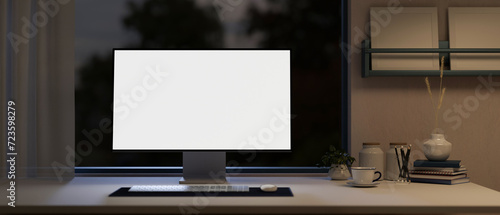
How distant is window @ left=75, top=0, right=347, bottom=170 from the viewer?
297 cm

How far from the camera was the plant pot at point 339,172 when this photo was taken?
A: 230 cm

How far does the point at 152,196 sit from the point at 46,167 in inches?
32.3

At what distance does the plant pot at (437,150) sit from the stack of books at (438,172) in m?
0.03

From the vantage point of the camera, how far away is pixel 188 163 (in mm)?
2234

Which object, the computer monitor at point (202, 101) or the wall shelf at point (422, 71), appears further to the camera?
the wall shelf at point (422, 71)

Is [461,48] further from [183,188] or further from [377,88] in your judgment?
[183,188]

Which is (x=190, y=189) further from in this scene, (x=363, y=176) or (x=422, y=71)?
(x=422, y=71)

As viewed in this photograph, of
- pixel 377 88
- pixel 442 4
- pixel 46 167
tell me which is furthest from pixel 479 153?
pixel 46 167

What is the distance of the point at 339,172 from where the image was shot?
2.31 metres

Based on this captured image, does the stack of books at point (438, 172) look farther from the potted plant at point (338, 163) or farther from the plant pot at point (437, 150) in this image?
the potted plant at point (338, 163)

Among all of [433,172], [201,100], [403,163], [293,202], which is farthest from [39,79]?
[433,172]

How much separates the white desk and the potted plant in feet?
0.85

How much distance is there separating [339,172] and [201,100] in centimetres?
69

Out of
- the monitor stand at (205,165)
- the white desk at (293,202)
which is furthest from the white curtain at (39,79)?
the monitor stand at (205,165)
